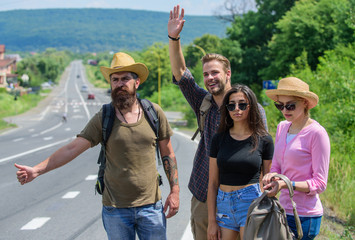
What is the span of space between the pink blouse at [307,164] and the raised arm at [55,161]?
1.50 m

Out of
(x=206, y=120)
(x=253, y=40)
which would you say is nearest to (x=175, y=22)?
(x=206, y=120)

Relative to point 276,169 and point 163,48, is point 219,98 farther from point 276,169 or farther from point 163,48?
point 163,48

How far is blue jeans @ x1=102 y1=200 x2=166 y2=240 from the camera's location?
3324 millimetres

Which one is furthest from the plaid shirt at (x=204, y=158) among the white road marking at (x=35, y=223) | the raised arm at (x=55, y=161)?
the white road marking at (x=35, y=223)

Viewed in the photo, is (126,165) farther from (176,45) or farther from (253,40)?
(253,40)

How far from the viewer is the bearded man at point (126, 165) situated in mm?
3336

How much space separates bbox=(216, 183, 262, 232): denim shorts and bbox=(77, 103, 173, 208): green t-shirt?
599 mm

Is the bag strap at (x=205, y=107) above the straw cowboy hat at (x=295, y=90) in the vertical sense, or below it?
below

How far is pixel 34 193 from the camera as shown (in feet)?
28.6

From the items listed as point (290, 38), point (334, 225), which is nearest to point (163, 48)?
point (290, 38)

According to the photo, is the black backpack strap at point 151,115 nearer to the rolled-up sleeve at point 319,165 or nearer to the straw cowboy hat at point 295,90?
the straw cowboy hat at point 295,90

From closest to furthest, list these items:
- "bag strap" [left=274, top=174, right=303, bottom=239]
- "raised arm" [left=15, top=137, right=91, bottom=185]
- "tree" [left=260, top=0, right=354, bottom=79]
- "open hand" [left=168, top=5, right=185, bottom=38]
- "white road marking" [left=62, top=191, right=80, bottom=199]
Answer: "bag strap" [left=274, top=174, right=303, bottom=239], "raised arm" [left=15, top=137, right=91, bottom=185], "open hand" [left=168, top=5, right=185, bottom=38], "white road marking" [left=62, top=191, right=80, bottom=199], "tree" [left=260, top=0, right=354, bottom=79]

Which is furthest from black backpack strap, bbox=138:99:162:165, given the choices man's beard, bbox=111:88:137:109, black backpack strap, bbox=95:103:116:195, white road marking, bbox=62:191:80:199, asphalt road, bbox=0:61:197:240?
white road marking, bbox=62:191:80:199

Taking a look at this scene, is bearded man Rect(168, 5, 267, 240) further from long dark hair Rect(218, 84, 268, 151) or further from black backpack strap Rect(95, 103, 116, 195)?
black backpack strap Rect(95, 103, 116, 195)
